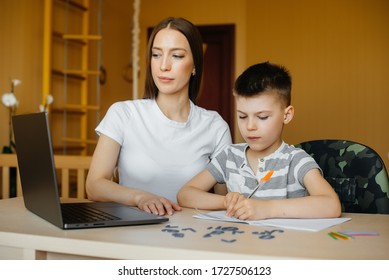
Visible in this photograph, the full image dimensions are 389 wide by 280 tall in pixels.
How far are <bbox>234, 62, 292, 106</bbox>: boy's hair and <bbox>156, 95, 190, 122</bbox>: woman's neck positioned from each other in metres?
0.42

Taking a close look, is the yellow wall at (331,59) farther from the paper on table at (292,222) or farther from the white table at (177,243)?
the white table at (177,243)

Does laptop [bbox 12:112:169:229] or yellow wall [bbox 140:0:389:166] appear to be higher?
yellow wall [bbox 140:0:389:166]

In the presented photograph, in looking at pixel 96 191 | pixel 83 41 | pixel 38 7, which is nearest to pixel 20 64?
pixel 38 7

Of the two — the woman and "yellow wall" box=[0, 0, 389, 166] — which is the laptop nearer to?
the woman

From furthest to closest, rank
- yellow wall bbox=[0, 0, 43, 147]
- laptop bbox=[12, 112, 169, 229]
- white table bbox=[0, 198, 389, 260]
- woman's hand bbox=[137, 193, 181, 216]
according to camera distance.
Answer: yellow wall bbox=[0, 0, 43, 147] < woman's hand bbox=[137, 193, 181, 216] < laptop bbox=[12, 112, 169, 229] < white table bbox=[0, 198, 389, 260]

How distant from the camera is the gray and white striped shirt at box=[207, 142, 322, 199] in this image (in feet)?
4.53

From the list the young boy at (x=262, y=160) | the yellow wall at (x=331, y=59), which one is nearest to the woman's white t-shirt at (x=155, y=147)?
the young boy at (x=262, y=160)

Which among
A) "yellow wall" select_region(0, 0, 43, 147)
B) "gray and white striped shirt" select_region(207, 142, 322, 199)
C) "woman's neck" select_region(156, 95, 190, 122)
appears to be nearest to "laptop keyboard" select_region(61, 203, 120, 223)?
"gray and white striped shirt" select_region(207, 142, 322, 199)

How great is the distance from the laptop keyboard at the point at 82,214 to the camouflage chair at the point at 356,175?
840 mm

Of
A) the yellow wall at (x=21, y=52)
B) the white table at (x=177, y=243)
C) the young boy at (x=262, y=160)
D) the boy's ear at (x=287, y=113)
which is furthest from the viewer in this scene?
Answer: the yellow wall at (x=21, y=52)

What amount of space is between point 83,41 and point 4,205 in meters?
3.27

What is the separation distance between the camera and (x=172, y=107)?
1.84 metres

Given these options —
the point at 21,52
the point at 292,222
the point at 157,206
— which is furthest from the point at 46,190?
the point at 21,52

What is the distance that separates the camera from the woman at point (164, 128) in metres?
1.70
